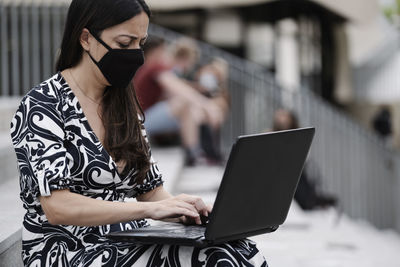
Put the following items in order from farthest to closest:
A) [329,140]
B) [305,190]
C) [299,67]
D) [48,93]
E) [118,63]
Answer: [299,67] → [329,140] → [305,190] → [118,63] → [48,93]

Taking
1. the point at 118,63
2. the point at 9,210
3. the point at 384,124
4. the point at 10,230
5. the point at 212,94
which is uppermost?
the point at 118,63

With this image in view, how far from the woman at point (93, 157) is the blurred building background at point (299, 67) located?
2.48m

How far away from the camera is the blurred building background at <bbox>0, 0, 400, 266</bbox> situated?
1030 centimetres

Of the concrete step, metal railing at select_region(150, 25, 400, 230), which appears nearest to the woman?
the concrete step

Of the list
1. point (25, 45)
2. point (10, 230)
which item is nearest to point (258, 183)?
point (10, 230)

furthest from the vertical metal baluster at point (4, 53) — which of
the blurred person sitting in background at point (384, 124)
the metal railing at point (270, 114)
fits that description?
the blurred person sitting in background at point (384, 124)

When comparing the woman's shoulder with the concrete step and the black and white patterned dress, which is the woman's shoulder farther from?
the concrete step

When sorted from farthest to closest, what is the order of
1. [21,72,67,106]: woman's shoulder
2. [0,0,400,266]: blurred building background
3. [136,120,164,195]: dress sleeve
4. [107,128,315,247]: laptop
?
[0,0,400,266]: blurred building background < [136,120,164,195]: dress sleeve < [21,72,67,106]: woman's shoulder < [107,128,315,247]: laptop

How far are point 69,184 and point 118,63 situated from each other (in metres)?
0.49

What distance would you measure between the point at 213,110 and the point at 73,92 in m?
6.88

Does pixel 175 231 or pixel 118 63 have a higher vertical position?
pixel 118 63

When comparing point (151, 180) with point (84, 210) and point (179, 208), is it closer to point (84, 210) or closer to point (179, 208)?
point (179, 208)

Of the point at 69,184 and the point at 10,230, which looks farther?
the point at 10,230

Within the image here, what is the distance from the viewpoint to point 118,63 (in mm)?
3023
